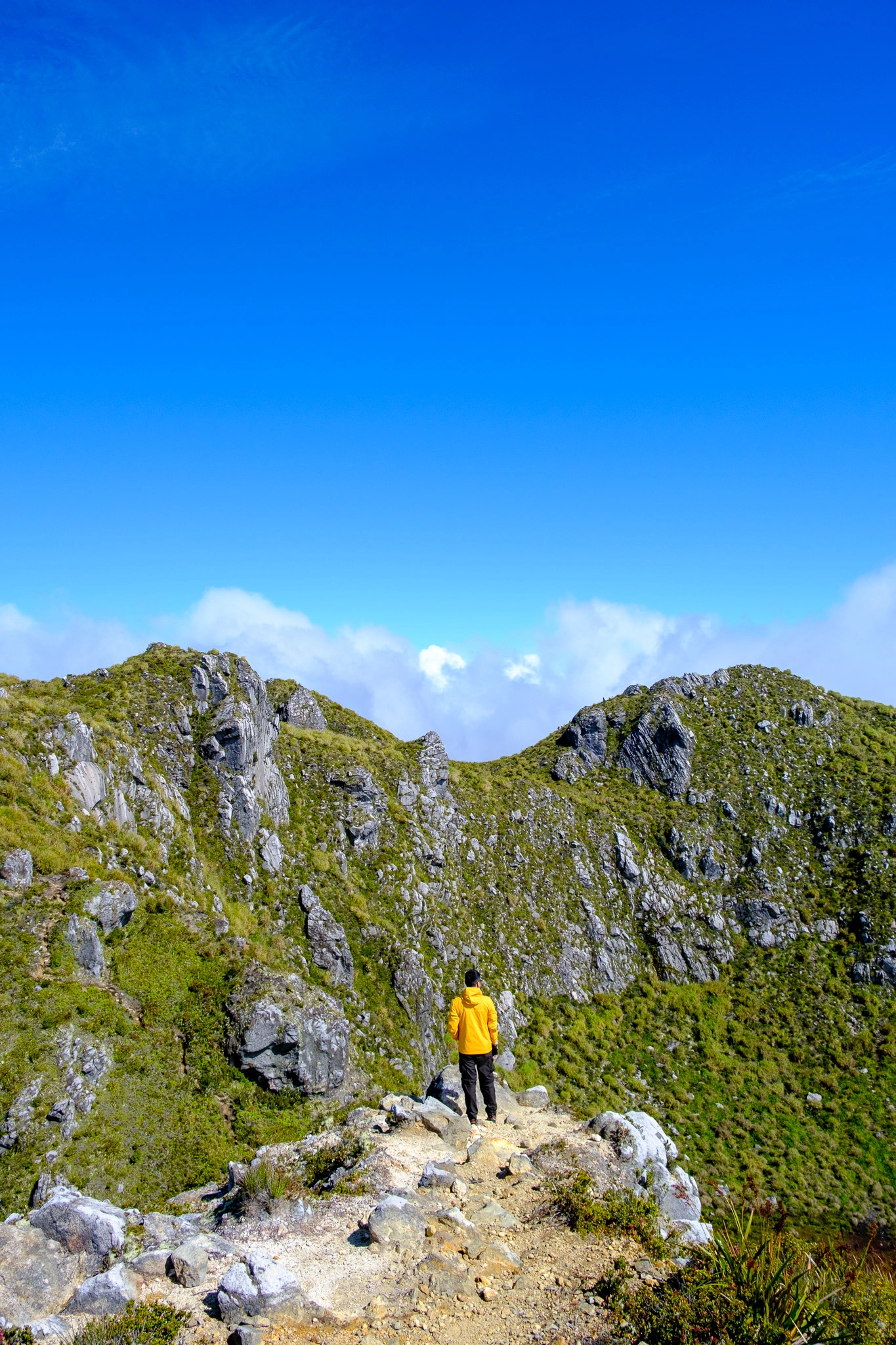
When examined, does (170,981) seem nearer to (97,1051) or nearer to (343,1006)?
(97,1051)

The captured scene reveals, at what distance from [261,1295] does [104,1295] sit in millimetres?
2181

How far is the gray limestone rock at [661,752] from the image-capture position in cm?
6725

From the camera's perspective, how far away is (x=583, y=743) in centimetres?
7219

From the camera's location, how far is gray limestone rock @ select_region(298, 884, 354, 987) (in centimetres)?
3744

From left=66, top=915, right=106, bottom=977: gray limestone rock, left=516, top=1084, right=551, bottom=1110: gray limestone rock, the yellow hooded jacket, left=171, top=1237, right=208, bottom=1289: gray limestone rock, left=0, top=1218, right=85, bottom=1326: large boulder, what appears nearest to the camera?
left=0, top=1218, right=85, bottom=1326: large boulder

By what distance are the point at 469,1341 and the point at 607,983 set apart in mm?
46463

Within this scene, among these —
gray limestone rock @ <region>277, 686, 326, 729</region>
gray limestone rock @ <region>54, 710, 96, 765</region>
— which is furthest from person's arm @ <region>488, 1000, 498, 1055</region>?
gray limestone rock @ <region>277, 686, 326, 729</region>

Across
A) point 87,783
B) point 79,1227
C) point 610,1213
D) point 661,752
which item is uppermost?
point 661,752

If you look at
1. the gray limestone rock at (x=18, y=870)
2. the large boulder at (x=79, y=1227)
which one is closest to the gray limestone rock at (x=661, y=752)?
the gray limestone rock at (x=18, y=870)

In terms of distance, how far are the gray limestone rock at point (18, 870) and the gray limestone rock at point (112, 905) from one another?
2.12 meters

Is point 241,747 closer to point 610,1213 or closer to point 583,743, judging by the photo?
point 610,1213

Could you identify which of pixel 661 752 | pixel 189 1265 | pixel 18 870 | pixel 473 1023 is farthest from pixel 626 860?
pixel 189 1265

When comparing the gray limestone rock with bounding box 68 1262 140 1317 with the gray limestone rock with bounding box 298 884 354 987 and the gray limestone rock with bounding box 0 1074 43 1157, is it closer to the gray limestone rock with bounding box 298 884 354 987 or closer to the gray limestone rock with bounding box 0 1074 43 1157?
the gray limestone rock with bounding box 0 1074 43 1157

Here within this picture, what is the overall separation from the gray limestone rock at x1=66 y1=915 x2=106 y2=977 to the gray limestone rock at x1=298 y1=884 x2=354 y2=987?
16.2 m
